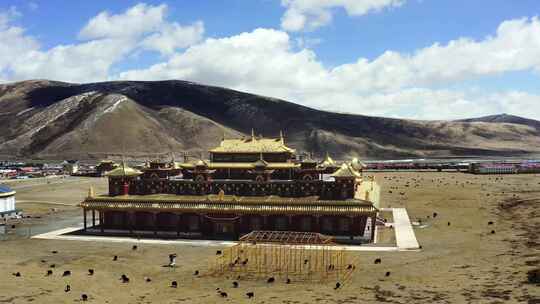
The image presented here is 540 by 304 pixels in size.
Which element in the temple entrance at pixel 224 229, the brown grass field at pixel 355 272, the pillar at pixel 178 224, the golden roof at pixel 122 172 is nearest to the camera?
the brown grass field at pixel 355 272

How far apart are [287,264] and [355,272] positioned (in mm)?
6206

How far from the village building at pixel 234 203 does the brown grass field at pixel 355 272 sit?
5.56 metres

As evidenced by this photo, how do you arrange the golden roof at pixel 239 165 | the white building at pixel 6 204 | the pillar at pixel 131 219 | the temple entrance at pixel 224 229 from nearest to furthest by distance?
the temple entrance at pixel 224 229
the pillar at pixel 131 219
the golden roof at pixel 239 165
the white building at pixel 6 204

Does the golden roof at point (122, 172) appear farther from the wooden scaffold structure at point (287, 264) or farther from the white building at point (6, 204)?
the white building at point (6, 204)

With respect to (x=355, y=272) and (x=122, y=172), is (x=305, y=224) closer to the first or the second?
(x=355, y=272)

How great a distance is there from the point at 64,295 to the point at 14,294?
11.7 ft

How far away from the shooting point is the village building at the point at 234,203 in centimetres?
5738

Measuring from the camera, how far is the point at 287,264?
1805 inches

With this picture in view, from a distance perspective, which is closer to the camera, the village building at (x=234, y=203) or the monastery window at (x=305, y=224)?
the village building at (x=234, y=203)

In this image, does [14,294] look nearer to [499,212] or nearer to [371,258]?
[371,258]

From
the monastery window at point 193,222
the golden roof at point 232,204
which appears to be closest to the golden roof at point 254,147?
the golden roof at point 232,204

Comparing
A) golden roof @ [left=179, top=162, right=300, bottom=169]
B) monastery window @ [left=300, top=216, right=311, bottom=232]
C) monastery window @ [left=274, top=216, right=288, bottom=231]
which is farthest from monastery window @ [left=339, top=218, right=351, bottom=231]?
golden roof @ [left=179, top=162, right=300, bottom=169]

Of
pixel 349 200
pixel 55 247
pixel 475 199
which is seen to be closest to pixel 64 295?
pixel 55 247

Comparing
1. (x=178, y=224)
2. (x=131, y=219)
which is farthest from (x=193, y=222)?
(x=131, y=219)
